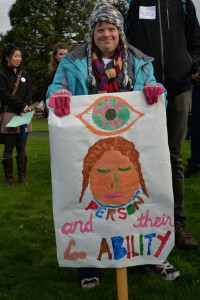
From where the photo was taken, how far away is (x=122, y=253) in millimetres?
2559

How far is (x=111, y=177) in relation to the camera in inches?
99.9

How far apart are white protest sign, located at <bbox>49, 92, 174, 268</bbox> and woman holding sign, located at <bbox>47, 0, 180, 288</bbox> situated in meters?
0.38

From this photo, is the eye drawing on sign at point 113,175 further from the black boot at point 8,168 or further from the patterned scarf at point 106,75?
the black boot at point 8,168

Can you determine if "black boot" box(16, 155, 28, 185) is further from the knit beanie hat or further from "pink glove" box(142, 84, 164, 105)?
"pink glove" box(142, 84, 164, 105)

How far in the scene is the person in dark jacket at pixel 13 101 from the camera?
679 cm

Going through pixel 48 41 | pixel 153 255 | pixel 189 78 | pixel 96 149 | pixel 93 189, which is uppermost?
pixel 48 41

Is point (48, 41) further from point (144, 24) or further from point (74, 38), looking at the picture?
point (144, 24)

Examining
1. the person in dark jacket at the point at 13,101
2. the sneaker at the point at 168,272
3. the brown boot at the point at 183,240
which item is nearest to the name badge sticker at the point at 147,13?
the brown boot at the point at 183,240

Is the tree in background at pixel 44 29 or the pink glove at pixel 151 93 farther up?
the tree in background at pixel 44 29

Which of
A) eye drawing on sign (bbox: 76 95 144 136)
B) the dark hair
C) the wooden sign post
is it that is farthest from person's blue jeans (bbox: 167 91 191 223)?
the dark hair

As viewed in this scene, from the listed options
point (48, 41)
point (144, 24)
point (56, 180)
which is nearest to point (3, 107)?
point (144, 24)

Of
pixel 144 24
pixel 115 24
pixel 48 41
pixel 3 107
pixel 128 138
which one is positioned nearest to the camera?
pixel 128 138

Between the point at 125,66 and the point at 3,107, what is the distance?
14.4 ft

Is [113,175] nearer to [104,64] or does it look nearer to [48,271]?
[104,64]
